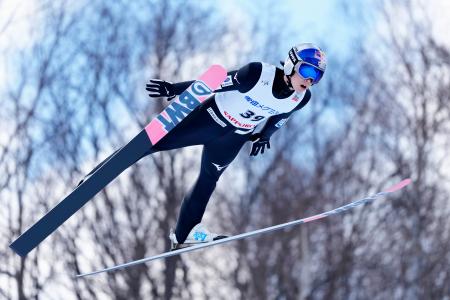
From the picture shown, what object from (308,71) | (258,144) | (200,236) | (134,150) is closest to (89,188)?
(134,150)

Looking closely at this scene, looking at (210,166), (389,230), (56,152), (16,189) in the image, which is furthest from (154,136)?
(389,230)

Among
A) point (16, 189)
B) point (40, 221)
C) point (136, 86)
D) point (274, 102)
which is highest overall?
point (136, 86)

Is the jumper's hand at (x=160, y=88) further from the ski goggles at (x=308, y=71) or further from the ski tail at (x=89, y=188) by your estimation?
Answer: the ski goggles at (x=308, y=71)

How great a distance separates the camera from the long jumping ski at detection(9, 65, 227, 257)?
5.48 metres

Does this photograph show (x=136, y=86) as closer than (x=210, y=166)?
No

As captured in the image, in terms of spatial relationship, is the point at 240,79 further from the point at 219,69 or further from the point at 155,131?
the point at 155,131

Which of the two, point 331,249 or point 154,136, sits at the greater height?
point 154,136

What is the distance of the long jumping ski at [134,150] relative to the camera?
548 cm

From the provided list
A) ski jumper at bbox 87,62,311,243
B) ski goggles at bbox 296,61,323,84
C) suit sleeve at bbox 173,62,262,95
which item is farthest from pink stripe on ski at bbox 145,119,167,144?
ski goggles at bbox 296,61,323,84

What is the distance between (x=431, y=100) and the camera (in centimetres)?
1647

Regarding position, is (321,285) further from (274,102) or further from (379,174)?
(274,102)

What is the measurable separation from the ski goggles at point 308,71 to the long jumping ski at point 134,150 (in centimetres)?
48

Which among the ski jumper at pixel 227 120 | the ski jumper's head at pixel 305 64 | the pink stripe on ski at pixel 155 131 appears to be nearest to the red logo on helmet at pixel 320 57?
the ski jumper's head at pixel 305 64

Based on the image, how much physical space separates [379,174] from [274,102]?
13.4 meters
